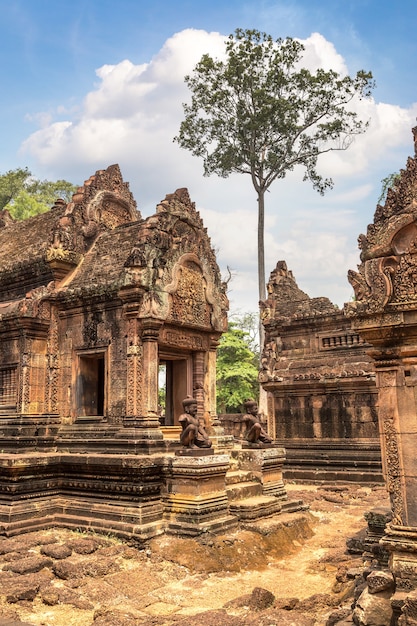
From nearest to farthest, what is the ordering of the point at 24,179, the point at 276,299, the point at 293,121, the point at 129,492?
1. the point at 129,492
2. the point at 276,299
3. the point at 293,121
4. the point at 24,179

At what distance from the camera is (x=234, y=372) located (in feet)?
100

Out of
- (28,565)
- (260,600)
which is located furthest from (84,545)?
(260,600)

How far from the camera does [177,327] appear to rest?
36.9 feet

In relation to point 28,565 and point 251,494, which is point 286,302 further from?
point 28,565

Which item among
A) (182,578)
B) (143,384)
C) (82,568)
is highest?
(143,384)

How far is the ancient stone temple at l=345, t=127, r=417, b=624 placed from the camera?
17.5 feet

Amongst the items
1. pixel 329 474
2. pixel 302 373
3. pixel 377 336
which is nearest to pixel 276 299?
pixel 302 373

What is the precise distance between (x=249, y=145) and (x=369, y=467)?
14.4m

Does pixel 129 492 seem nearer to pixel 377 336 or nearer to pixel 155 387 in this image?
pixel 155 387

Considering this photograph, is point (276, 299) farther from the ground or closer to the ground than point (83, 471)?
farther from the ground

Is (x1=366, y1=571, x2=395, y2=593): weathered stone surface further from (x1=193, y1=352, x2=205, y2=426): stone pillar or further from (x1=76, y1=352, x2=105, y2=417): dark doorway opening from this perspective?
(x1=76, y1=352, x2=105, y2=417): dark doorway opening

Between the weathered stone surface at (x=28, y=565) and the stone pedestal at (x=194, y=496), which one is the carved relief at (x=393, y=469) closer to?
the stone pedestal at (x=194, y=496)

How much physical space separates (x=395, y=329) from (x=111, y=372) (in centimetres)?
639

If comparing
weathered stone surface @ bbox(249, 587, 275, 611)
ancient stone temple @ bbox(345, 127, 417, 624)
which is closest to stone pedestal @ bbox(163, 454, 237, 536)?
weathered stone surface @ bbox(249, 587, 275, 611)
